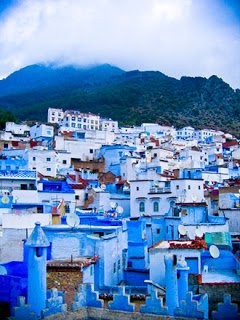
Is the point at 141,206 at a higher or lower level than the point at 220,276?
higher

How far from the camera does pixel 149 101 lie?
101 meters

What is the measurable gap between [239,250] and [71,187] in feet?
40.5

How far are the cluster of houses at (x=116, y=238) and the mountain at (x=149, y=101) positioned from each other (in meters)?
45.1

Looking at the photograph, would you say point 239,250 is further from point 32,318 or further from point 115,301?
point 32,318

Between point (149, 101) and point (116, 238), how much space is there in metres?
84.7

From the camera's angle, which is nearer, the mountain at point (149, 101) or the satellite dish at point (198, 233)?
the satellite dish at point (198, 233)

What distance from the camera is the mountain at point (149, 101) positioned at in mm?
91938

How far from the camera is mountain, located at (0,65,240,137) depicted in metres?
91.9

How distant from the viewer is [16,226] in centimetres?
1817

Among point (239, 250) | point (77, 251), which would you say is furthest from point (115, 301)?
point (239, 250)

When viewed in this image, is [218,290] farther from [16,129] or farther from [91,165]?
[16,129]

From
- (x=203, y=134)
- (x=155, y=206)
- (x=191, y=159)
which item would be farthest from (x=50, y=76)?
(x=155, y=206)

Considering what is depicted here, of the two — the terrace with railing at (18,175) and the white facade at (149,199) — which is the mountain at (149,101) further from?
the white facade at (149,199)

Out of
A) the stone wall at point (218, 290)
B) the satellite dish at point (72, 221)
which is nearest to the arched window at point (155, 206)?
the satellite dish at point (72, 221)
